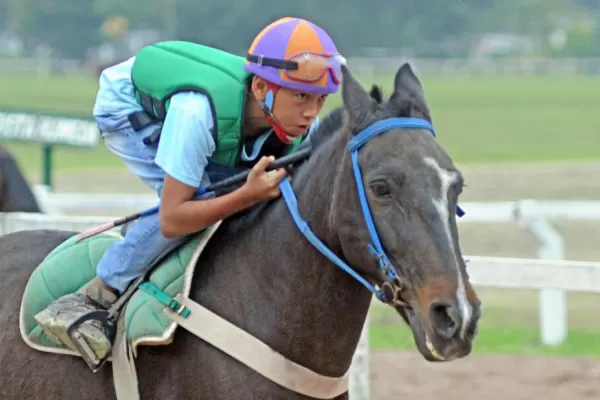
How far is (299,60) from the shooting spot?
383 cm

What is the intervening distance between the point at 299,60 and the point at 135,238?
888 millimetres

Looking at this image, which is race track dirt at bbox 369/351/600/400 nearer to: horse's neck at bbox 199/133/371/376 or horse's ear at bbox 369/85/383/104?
horse's neck at bbox 199/133/371/376

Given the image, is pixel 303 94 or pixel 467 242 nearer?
pixel 303 94

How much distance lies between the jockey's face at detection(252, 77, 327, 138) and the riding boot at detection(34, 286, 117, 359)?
924 millimetres

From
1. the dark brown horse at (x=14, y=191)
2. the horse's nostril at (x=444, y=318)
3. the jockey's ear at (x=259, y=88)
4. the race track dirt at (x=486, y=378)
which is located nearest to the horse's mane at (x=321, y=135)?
the jockey's ear at (x=259, y=88)

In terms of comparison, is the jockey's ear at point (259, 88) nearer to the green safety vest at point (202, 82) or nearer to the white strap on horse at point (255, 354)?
the green safety vest at point (202, 82)

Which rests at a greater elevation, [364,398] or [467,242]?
[364,398]

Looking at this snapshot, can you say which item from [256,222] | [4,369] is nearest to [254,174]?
[256,222]

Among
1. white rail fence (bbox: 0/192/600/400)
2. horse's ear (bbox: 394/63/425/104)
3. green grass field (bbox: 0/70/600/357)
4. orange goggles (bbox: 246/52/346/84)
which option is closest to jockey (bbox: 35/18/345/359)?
orange goggles (bbox: 246/52/346/84)

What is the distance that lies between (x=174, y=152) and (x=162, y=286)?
0.50 meters

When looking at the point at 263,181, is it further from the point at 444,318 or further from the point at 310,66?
the point at 444,318

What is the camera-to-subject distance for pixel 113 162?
93.6 feet

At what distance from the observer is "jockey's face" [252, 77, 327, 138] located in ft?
12.7

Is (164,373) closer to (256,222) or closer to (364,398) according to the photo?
(256,222)
